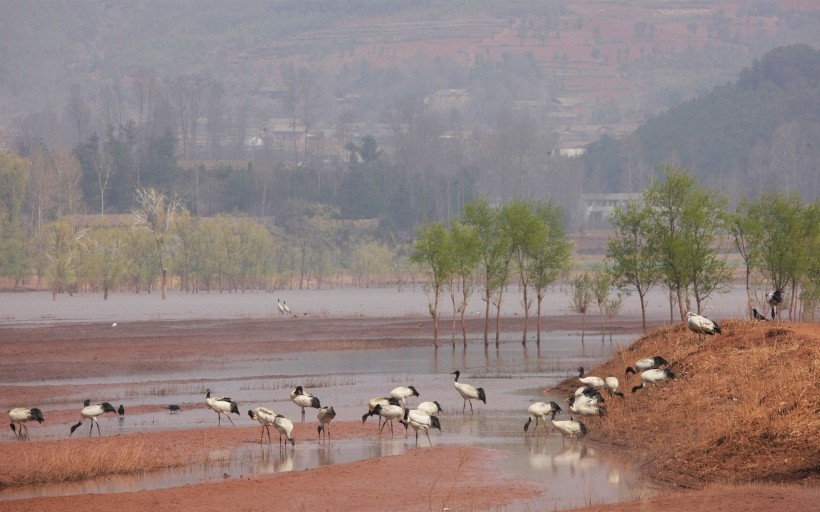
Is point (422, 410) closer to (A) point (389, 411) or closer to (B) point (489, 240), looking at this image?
(A) point (389, 411)

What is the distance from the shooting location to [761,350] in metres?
30.5

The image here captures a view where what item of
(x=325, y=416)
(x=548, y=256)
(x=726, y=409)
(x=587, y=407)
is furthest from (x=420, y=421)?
(x=548, y=256)

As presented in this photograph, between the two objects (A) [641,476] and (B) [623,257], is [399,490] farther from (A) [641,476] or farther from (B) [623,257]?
(B) [623,257]

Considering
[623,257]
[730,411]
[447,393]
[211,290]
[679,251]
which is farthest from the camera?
[211,290]

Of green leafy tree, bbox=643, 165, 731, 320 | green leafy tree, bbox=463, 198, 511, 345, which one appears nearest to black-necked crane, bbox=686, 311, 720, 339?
green leafy tree, bbox=643, 165, 731, 320

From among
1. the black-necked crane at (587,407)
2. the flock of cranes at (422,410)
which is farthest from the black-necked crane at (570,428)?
the black-necked crane at (587,407)

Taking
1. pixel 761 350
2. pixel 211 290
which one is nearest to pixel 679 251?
pixel 761 350

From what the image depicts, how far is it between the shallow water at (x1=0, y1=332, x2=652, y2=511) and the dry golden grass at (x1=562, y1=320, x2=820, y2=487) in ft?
3.53

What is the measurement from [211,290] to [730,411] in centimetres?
11836

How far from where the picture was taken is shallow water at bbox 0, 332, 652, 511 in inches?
1022

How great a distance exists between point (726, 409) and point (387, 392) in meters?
15.9

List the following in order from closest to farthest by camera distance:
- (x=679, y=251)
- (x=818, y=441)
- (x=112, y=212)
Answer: (x=818, y=441) → (x=679, y=251) → (x=112, y=212)

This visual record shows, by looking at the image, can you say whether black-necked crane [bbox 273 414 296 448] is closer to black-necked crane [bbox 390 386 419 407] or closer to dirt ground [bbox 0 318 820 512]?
dirt ground [bbox 0 318 820 512]

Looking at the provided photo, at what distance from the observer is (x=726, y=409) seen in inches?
1101
